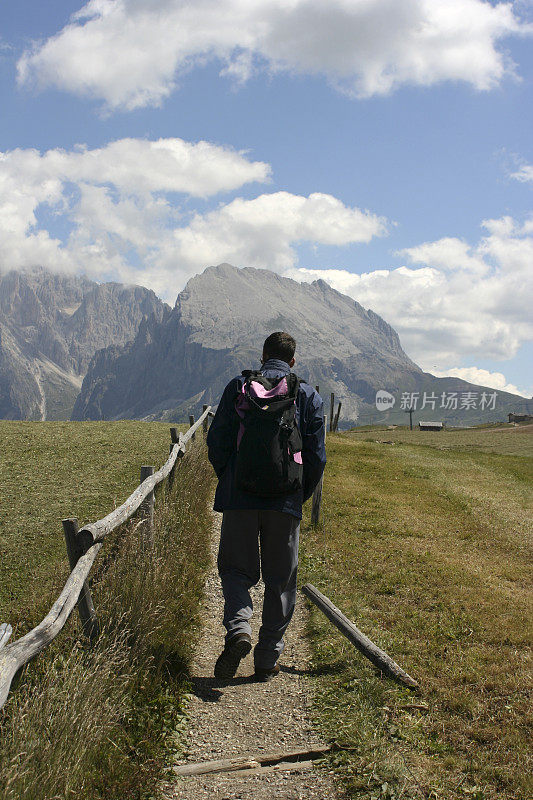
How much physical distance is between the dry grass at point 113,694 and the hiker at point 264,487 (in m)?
0.71

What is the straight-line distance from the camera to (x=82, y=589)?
17.6 feet

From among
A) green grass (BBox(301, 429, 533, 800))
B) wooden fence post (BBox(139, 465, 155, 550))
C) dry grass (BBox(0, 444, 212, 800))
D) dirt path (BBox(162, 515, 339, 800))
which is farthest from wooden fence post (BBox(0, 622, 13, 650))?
wooden fence post (BBox(139, 465, 155, 550))

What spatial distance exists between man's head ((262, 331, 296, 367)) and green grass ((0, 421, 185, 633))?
293 centimetres

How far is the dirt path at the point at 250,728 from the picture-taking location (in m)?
4.26

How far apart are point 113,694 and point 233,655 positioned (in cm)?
124

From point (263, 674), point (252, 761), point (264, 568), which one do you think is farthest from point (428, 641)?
point (252, 761)

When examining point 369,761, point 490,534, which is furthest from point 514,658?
point 490,534

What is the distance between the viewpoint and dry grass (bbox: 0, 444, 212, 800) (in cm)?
375

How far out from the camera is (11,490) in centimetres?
→ 1370

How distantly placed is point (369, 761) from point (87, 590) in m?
2.68

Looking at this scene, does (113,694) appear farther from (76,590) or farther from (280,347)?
(280,347)

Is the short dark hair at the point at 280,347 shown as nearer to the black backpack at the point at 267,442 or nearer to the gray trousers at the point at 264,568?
the black backpack at the point at 267,442

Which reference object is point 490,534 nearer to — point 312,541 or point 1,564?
point 312,541

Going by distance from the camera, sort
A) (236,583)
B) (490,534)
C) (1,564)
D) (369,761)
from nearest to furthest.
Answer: (369,761) → (236,583) → (1,564) → (490,534)
